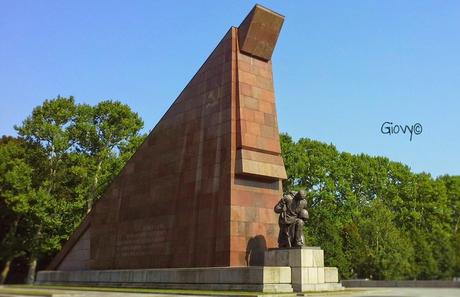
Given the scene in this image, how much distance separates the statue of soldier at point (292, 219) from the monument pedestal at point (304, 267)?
0.38 metres

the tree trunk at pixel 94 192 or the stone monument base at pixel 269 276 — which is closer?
the stone monument base at pixel 269 276

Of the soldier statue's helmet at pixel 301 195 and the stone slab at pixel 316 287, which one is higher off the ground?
the soldier statue's helmet at pixel 301 195

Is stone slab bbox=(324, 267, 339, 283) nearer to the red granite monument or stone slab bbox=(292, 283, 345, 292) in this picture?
stone slab bbox=(292, 283, 345, 292)

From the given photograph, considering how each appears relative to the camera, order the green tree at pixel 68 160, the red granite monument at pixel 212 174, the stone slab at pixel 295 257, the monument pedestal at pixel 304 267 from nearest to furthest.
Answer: the monument pedestal at pixel 304 267
the stone slab at pixel 295 257
the red granite monument at pixel 212 174
the green tree at pixel 68 160

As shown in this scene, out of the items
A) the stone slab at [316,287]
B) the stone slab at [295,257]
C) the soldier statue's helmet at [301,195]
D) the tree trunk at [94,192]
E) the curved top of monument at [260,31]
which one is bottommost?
the stone slab at [316,287]

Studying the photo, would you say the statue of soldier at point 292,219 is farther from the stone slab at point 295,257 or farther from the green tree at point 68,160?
the green tree at point 68,160

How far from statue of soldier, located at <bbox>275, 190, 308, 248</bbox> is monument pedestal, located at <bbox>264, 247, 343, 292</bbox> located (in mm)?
379

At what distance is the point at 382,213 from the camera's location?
35.8m

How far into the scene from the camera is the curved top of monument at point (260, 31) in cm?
1842

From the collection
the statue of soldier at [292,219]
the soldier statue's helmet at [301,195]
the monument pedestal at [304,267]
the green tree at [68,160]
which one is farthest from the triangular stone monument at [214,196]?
the green tree at [68,160]

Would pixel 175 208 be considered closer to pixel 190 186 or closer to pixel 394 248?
pixel 190 186

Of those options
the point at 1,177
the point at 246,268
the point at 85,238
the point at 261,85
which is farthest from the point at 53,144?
the point at 246,268

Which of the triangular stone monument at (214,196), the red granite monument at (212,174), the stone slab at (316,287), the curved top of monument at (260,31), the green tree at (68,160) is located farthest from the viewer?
the green tree at (68,160)

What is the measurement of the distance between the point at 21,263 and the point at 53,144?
13.9 metres
